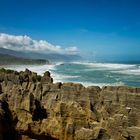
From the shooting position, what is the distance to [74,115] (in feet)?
37.9

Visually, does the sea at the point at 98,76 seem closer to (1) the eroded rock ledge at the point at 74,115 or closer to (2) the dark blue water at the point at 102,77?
(2) the dark blue water at the point at 102,77

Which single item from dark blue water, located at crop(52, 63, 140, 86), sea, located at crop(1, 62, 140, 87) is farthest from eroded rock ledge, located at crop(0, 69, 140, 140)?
dark blue water, located at crop(52, 63, 140, 86)

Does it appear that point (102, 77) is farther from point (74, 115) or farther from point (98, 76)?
point (74, 115)

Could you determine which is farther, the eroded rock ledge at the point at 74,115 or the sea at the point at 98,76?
the sea at the point at 98,76

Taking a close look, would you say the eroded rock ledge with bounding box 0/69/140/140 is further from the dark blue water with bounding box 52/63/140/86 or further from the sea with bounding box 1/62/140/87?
the dark blue water with bounding box 52/63/140/86

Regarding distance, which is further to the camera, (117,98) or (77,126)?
(117,98)

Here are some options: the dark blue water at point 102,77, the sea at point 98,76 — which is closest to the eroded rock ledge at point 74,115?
the sea at point 98,76

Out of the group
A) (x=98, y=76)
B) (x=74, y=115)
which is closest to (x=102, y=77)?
(x=98, y=76)

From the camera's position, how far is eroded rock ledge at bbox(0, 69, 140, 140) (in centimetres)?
1025

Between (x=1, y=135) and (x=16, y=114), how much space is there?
1.15 meters

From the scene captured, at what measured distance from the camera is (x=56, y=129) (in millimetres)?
11617

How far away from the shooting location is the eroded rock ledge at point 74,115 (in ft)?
33.6

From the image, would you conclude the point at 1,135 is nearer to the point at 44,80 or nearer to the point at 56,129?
the point at 56,129

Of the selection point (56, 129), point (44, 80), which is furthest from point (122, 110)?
point (44, 80)
